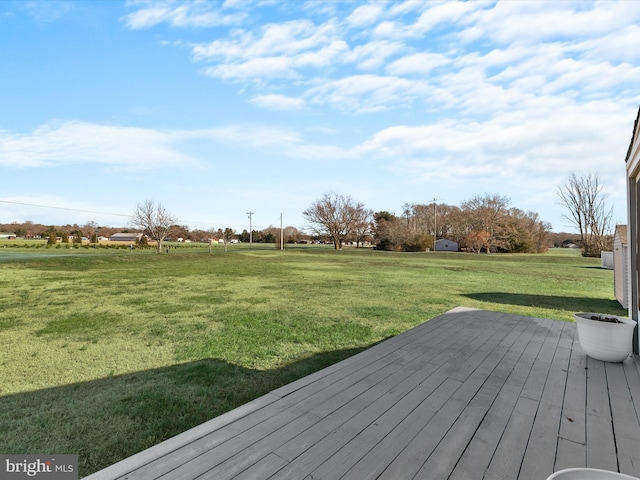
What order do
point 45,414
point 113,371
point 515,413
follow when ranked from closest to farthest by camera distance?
point 515,413 < point 45,414 < point 113,371

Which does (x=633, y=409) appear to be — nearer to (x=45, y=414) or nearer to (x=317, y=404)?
(x=317, y=404)

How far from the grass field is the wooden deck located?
77cm

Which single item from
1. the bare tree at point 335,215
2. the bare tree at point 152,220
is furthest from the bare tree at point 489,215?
the bare tree at point 152,220

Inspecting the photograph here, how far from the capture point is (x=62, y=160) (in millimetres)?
28391

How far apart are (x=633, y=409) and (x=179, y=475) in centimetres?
273

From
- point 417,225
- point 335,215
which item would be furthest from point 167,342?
point 417,225

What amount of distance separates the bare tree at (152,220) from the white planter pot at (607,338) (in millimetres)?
39121

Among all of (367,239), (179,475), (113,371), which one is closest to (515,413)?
(179,475)

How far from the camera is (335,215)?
45.1 metres

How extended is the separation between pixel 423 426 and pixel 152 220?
134 feet

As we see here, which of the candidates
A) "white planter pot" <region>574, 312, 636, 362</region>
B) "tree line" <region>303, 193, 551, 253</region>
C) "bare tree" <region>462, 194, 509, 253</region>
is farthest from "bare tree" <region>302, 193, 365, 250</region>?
"white planter pot" <region>574, 312, 636, 362</region>

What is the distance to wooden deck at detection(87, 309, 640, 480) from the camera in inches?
52.7

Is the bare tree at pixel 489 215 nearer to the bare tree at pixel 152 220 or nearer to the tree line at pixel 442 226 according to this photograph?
the tree line at pixel 442 226

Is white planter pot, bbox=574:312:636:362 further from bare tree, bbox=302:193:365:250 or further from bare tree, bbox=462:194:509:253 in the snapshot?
bare tree, bbox=302:193:365:250
